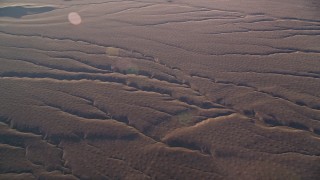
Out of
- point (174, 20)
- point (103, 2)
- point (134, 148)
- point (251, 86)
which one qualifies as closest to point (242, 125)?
point (251, 86)

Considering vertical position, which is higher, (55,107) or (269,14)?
(269,14)

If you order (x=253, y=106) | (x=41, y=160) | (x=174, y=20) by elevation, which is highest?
(x=174, y=20)

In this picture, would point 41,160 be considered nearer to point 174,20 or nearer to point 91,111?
point 91,111

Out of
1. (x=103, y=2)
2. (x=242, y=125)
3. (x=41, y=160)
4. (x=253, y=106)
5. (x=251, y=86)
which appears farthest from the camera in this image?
(x=103, y=2)

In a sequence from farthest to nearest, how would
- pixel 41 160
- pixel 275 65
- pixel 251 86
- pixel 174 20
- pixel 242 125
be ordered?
pixel 174 20
pixel 275 65
pixel 251 86
pixel 242 125
pixel 41 160

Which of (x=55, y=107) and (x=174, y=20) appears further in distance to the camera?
(x=174, y=20)

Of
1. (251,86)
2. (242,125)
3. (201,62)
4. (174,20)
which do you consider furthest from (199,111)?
(174,20)

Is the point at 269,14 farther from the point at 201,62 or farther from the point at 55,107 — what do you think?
the point at 55,107
